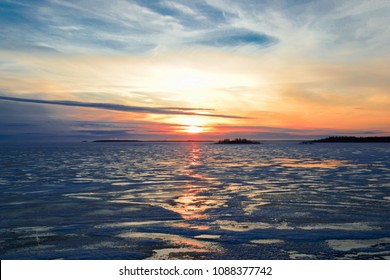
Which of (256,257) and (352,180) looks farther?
(352,180)

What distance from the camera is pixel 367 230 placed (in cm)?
1160

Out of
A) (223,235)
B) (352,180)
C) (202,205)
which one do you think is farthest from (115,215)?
(352,180)

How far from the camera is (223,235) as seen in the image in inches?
437

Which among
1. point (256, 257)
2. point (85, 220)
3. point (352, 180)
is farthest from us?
point (352, 180)

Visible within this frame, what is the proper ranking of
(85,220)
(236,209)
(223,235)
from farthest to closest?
(236,209)
(85,220)
(223,235)

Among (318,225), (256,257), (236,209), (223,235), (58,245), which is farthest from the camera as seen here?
(236,209)

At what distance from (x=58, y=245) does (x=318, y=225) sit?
26.3ft

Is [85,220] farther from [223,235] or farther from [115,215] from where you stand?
[223,235]

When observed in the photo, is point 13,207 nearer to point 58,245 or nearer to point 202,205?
point 58,245

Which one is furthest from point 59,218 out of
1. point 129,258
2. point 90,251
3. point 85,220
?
point 129,258

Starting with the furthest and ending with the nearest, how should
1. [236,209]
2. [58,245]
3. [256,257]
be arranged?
[236,209], [58,245], [256,257]

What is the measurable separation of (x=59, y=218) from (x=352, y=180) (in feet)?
60.8

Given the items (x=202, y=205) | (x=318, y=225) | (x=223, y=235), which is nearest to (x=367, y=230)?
(x=318, y=225)

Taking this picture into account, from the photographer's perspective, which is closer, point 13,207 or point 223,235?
point 223,235
